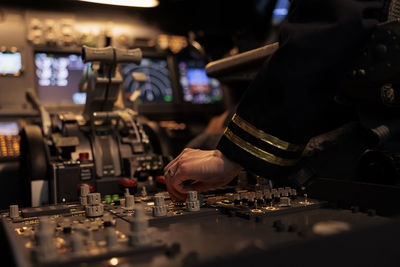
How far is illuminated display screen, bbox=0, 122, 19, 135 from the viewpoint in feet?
9.70

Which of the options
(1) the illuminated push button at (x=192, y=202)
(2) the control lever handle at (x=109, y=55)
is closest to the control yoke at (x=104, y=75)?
(2) the control lever handle at (x=109, y=55)

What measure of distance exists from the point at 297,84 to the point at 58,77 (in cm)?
275

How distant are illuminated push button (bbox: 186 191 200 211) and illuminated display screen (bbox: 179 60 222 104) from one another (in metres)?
2.94

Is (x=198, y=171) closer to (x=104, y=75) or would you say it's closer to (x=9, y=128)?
(x=104, y=75)

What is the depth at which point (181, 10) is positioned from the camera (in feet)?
13.3

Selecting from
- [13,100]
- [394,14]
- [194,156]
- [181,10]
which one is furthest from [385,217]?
[181,10]

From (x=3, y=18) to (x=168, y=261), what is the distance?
3.25m

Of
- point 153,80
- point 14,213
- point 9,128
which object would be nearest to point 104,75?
point 14,213

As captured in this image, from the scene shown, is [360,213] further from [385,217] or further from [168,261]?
[168,261]

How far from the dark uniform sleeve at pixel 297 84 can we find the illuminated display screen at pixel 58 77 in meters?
2.53

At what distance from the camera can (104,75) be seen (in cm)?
186

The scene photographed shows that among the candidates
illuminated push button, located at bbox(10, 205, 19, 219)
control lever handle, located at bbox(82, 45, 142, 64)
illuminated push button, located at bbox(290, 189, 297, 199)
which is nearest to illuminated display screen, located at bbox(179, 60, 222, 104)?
control lever handle, located at bbox(82, 45, 142, 64)

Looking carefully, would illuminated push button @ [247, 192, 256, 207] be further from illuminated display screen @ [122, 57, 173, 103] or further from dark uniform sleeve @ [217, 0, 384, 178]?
illuminated display screen @ [122, 57, 173, 103]

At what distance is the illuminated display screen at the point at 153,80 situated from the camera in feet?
11.8
